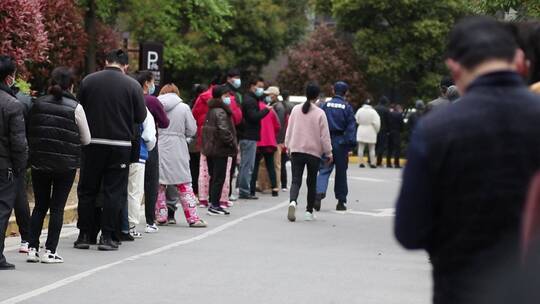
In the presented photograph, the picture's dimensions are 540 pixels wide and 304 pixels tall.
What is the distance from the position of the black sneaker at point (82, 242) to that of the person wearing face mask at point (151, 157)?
135cm

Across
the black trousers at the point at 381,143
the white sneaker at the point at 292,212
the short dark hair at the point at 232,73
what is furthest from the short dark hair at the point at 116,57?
the black trousers at the point at 381,143

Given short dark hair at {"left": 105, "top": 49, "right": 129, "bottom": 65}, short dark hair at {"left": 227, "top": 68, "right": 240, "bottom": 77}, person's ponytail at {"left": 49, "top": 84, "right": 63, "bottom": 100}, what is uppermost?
short dark hair at {"left": 227, "top": 68, "right": 240, "bottom": 77}

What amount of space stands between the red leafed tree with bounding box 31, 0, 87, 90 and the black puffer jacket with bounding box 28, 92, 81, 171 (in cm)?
1076

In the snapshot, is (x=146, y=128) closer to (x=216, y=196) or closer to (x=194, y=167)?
(x=216, y=196)

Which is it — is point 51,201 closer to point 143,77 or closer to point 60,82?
point 60,82

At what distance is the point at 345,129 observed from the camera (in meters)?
18.1

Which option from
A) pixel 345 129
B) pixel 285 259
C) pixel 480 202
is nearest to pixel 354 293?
pixel 285 259

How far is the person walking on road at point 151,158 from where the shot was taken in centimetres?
1409

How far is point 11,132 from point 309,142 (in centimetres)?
670

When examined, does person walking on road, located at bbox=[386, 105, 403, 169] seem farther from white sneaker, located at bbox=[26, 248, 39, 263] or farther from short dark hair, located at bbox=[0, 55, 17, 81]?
short dark hair, located at bbox=[0, 55, 17, 81]

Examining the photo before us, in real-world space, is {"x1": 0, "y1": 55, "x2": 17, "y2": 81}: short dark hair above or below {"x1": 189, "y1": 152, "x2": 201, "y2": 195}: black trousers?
above

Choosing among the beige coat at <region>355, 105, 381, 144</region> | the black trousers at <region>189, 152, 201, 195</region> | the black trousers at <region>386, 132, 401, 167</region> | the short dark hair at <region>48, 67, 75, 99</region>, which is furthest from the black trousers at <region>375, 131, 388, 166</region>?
the short dark hair at <region>48, 67, 75, 99</region>

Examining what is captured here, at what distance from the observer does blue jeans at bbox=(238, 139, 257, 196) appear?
20125mm

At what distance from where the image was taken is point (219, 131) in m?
17.0
